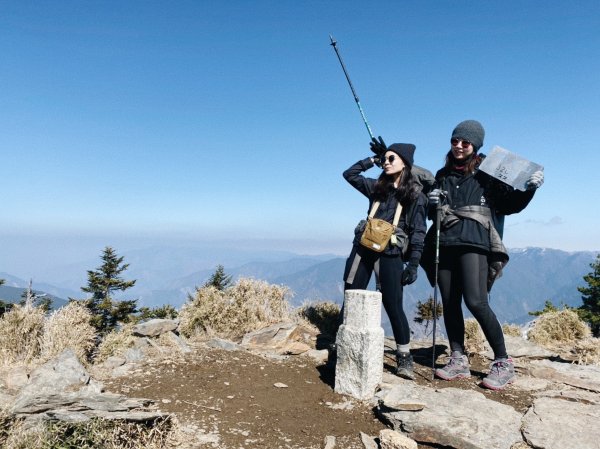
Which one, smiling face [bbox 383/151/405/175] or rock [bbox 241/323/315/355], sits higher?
smiling face [bbox 383/151/405/175]

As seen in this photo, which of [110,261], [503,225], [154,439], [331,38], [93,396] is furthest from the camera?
[110,261]

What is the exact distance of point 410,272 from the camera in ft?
18.3

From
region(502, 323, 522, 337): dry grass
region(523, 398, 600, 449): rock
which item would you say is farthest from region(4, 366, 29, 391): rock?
region(502, 323, 522, 337): dry grass

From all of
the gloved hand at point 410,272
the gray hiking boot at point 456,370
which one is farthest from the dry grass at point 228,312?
the gray hiking boot at point 456,370

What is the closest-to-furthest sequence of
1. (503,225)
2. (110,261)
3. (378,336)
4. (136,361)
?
(378,336) < (503,225) < (136,361) < (110,261)

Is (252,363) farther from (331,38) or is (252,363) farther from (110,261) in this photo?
(110,261)

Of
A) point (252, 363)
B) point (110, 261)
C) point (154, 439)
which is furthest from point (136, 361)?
point (110, 261)

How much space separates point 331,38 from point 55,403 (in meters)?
7.08

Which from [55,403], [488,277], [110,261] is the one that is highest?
[488,277]

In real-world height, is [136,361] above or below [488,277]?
below

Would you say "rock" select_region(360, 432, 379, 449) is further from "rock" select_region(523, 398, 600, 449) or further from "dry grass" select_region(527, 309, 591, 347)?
"dry grass" select_region(527, 309, 591, 347)

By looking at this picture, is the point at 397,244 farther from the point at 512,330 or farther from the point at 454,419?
the point at 512,330

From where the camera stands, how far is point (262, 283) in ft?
31.2

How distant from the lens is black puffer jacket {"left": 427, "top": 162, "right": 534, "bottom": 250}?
5238 mm
